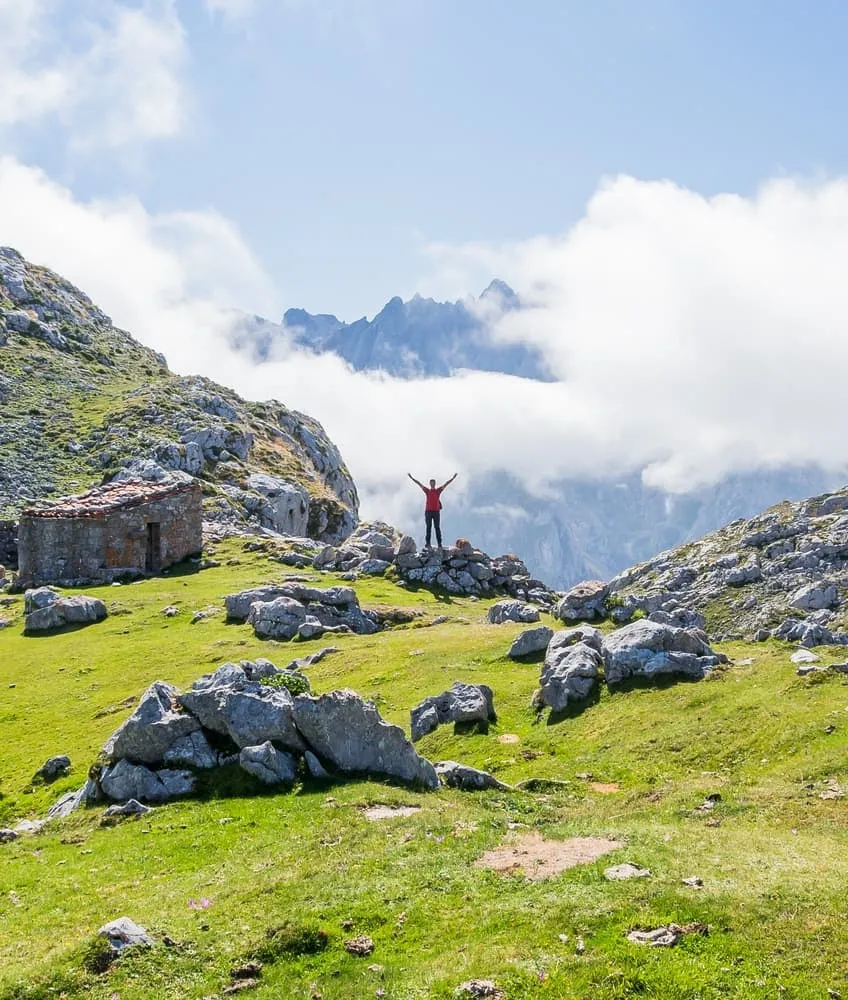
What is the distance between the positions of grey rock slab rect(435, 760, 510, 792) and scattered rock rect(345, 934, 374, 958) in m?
9.19

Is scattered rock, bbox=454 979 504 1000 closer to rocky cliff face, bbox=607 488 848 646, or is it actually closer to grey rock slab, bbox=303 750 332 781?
grey rock slab, bbox=303 750 332 781

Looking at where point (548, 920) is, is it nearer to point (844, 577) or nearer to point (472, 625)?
point (472, 625)

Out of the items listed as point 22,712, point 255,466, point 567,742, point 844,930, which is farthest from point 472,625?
point 255,466

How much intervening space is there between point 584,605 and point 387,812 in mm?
26526

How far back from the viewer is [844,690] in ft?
84.3

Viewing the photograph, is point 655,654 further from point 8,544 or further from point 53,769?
point 8,544

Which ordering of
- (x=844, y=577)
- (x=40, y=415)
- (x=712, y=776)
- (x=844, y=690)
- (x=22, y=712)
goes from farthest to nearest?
(x=40, y=415) → (x=844, y=577) → (x=22, y=712) → (x=844, y=690) → (x=712, y=776)

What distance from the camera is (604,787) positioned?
77.7 ft

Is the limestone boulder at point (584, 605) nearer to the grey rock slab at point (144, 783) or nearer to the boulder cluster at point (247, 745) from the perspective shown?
the boulder cluster at point (247, 745)

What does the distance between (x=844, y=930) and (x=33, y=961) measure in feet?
43.1

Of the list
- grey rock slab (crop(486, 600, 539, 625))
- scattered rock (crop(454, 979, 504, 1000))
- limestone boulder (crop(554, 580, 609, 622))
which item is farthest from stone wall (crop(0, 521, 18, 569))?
scattered rock (crop(454, 979, 504, 1000))

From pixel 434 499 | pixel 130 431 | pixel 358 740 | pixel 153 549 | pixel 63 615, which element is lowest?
pixel 358 740

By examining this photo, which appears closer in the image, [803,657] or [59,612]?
[803,657]

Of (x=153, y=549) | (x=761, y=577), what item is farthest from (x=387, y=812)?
(x=153, y=549)
